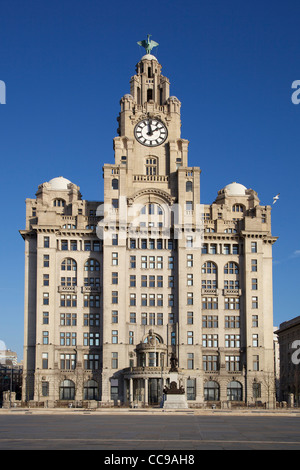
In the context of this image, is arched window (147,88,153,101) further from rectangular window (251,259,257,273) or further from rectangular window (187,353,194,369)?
rectangular window (187,353,194,369)

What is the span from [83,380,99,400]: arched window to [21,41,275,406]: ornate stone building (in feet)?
0.68

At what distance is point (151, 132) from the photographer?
153500 millimetres

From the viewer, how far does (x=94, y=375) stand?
454ft

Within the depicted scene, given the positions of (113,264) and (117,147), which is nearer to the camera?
(113,264)

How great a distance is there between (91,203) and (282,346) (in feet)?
225

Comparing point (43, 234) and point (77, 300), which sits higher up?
point (43, 234)

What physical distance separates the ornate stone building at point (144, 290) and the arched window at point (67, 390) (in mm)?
206

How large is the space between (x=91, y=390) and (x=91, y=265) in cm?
2629

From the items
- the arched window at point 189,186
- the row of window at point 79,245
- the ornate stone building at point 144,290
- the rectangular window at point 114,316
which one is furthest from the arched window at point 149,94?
the rectangular window at point 114,316

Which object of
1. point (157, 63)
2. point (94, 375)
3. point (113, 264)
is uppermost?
point (157, 63)

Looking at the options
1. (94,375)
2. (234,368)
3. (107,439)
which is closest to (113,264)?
(94,375)

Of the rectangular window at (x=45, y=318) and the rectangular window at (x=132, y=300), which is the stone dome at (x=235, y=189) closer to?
the rectangular window at (x=132, y=300)

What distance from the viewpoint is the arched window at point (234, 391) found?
13850 centimetres

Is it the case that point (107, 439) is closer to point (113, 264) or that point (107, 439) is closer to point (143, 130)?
point (113, 264)
